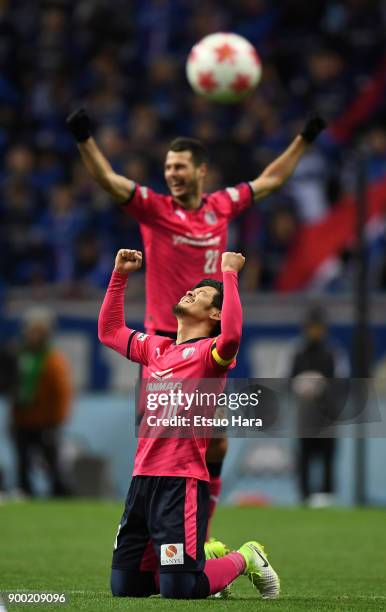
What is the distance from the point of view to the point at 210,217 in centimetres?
820

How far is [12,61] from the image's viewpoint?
757 inches

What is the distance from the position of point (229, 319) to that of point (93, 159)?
2138 millimetres

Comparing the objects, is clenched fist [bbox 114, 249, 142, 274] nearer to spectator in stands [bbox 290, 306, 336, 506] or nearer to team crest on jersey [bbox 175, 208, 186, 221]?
team crest on jersey [bbox 175, 208, 186, 221]

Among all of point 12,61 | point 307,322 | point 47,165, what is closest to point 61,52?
point 12,61

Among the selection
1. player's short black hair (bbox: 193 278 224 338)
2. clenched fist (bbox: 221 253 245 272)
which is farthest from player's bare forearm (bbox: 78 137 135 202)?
clenched fist (bbox: 221 253 245 272)

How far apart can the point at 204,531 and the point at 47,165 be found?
11.5 metres

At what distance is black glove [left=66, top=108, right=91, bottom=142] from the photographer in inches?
309

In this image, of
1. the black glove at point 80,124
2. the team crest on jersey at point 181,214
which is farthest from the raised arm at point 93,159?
the team crest on jersey at point 181,214

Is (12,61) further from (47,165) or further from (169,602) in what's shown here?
(169,602)

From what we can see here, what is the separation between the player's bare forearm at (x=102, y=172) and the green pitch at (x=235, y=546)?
2185mm

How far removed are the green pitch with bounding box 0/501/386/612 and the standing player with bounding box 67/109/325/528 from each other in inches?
61.6

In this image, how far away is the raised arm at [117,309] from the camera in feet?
21.8

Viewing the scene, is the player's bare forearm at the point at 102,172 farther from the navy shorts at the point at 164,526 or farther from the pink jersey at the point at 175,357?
the navy shorts at the point at 164,526

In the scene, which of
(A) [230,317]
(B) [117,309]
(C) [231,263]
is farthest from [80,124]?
(A) [230,317]
